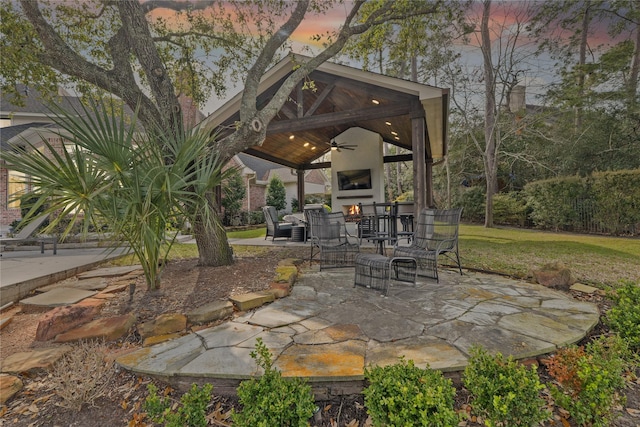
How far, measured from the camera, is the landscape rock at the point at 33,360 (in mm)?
2020

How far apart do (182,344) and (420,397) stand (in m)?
1.75

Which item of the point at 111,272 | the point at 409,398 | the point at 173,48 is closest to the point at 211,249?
the point at 111,272

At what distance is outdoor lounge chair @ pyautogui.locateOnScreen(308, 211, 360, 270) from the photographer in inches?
177

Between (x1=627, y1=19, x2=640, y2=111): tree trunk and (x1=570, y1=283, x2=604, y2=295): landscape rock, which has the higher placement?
(x1=627, y1=19, x2=640, y2=111): tree trunk

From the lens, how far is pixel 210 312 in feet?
8.89

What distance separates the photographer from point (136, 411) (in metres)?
1.71

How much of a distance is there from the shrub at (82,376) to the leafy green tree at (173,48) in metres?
1.67

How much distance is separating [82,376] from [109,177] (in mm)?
1521

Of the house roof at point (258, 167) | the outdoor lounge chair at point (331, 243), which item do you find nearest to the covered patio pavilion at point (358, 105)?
the outdoor lounge chair at point (331, 243)

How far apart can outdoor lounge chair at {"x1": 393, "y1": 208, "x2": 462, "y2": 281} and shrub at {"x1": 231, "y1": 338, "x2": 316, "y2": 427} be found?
2.68m

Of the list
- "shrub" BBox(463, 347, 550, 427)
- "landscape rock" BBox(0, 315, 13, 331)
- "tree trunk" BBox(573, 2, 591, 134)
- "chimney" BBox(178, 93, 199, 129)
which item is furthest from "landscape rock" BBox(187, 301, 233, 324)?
"tree trunk" BBox(573, 2, 591, 134)

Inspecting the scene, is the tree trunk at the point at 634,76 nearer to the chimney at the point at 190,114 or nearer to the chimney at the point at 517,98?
the chimney at the point at 517,98

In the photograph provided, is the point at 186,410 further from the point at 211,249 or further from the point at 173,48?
the point at 173,48

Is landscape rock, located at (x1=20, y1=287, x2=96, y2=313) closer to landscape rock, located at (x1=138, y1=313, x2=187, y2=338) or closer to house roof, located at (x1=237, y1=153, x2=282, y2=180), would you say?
landscape rock, located at (x1=138, y1=313, x2=187, y2=338)
